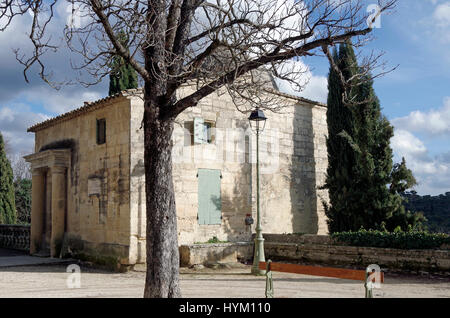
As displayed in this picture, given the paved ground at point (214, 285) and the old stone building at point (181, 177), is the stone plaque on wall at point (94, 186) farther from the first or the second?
the paved ground at point (214, 285)

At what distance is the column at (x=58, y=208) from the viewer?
49.0 feet

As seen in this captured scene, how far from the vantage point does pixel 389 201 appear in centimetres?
1416

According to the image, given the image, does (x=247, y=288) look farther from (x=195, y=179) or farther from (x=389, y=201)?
(x=389, y=201)

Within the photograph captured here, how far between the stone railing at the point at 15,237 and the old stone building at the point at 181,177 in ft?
6.02

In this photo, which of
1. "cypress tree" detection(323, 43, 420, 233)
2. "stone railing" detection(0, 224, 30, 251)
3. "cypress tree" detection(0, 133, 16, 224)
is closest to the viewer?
"cypress tree" detection(323, 43, 420, 233)

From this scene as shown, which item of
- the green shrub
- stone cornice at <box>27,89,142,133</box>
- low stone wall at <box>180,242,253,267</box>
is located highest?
stone cornice at <box>27,89,142,133</box>

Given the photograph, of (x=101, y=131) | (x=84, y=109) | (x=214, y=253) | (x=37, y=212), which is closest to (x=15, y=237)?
(x=37, y=212)

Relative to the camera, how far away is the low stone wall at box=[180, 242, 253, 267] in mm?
12570

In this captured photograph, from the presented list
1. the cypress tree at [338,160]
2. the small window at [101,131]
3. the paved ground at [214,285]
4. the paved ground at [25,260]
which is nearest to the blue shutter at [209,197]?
the paved ground at [214,285]

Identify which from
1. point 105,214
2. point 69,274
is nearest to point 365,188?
point 105,214

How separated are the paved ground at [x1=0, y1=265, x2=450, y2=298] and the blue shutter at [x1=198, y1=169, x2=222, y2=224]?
66.9 inches

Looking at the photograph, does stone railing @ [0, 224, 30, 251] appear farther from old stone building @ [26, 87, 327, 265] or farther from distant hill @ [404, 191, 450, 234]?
distant hill @ [404, 191, 450, 234]

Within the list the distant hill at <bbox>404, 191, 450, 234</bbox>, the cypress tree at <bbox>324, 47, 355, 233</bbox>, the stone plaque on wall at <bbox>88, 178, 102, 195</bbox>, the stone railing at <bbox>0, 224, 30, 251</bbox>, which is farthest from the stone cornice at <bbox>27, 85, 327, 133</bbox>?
the distant hill at <bbox>404, 191, 450, 234</bbox>

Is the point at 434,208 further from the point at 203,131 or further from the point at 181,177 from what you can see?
the point at 181,177
